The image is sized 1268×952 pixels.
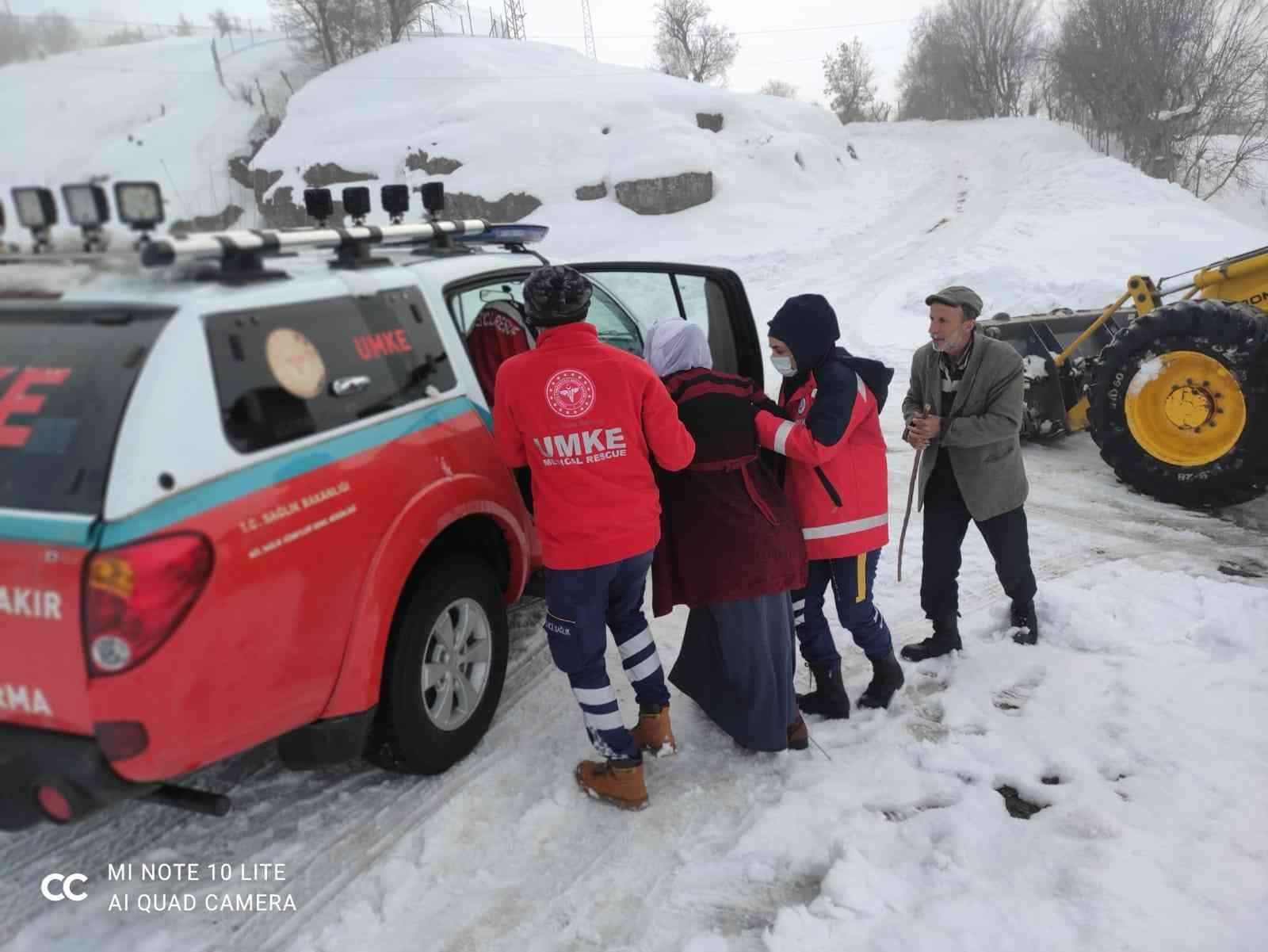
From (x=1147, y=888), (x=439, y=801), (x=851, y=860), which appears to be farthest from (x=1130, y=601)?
(x=439, y=801)

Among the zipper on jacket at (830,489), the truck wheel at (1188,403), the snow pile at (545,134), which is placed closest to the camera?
the zipper on jacket at (830,489)

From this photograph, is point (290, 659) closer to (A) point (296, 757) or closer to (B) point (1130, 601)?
(A) point (296, 757)

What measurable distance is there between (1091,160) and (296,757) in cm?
2866

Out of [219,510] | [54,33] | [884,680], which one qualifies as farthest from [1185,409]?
[54,33]

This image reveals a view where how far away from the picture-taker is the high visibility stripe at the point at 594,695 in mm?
3076

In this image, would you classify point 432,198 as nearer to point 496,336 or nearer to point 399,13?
point 496,336

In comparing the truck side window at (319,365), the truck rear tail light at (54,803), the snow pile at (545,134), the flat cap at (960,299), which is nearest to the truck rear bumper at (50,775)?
the truck rear tail light at (54,803)

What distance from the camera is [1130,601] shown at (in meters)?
4.35

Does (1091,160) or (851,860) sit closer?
(851,860)

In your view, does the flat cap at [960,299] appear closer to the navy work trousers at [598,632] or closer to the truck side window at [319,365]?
the navy work trousers at [598,632]

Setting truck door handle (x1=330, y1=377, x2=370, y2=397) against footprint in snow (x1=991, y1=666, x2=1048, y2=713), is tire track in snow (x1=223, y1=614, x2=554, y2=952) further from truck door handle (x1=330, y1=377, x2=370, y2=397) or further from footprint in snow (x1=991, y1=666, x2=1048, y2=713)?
footprint in snow (x1=991, y1=666, x2=1048, y2=713)

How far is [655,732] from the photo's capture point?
3320mm

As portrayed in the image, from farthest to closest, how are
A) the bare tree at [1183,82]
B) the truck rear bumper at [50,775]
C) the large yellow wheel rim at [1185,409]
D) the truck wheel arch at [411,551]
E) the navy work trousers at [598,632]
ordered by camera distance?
the bare tree at [1183,82] < the large yellow wheel rim at [1185,409] < the navy work trousers at [598,632] < the truck wheel arch at [411,551] < the truck rear bumper at [50,775]

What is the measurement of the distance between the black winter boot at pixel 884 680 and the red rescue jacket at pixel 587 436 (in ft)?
4.34
